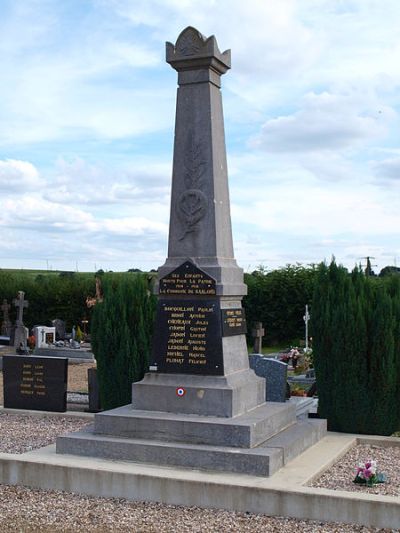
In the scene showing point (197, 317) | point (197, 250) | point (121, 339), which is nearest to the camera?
point (197, 317)

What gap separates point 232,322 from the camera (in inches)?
292

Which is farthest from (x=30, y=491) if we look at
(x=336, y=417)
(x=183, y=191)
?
(x=336, y=417)

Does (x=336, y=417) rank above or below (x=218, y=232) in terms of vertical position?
below

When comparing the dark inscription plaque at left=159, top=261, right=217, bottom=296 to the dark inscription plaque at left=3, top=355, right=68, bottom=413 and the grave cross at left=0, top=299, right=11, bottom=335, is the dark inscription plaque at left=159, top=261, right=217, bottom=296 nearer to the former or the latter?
the dark inscription plaque at left=3, top=355, right=68, bottom=413

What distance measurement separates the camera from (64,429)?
8.95 metres

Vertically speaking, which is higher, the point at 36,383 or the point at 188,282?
the point at 188,282

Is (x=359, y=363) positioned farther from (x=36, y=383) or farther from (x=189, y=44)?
(x=36, y=383)

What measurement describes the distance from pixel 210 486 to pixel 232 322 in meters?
2.01

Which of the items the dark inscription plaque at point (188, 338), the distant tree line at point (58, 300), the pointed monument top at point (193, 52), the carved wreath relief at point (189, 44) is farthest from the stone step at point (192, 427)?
the distant tree line at point (58, 300)

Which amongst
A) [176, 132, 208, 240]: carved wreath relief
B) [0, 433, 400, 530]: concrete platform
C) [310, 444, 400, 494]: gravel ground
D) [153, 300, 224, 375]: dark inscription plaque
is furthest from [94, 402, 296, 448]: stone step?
[176, 132, 208, 240]: carved wreath relief

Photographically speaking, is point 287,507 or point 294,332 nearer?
point 287,507

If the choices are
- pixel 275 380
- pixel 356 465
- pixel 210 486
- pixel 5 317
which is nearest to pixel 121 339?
pixel 275 380

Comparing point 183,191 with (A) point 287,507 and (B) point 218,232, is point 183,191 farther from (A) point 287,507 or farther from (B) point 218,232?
(A) point 287,507

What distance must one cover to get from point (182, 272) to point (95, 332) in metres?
2.95
